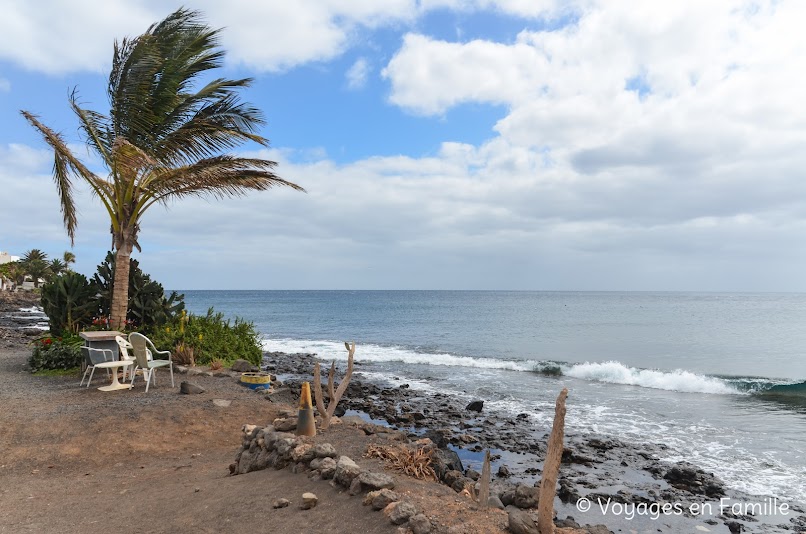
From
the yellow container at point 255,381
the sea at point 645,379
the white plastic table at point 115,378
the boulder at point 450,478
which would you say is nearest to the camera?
the boulder at point 450,478

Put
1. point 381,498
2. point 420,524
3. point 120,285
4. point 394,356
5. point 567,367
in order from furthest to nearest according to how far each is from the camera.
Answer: point 394,356
point 567,367
point 120,285
point 381,498
point 420,524

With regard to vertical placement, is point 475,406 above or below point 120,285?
below

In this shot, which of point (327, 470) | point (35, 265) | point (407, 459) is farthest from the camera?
point (35, 265)

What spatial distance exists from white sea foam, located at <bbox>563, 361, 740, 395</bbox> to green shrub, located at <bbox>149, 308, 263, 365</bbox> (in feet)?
46.4

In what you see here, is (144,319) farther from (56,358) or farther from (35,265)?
(35,265)

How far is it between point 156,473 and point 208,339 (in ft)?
24.9

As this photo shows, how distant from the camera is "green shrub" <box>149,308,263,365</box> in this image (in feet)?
42.8

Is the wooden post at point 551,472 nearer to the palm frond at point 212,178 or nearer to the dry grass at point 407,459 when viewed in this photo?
the dry grass at point 407,459

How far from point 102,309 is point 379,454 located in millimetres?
10948

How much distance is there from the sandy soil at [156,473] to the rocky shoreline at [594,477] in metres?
1.81

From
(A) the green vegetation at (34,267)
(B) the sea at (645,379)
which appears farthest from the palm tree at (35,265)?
(B) the sea at (645,379)

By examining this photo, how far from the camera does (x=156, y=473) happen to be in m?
6.34

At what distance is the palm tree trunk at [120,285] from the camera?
1186 centimetres

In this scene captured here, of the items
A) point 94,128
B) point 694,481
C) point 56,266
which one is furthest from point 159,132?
point 56,266
